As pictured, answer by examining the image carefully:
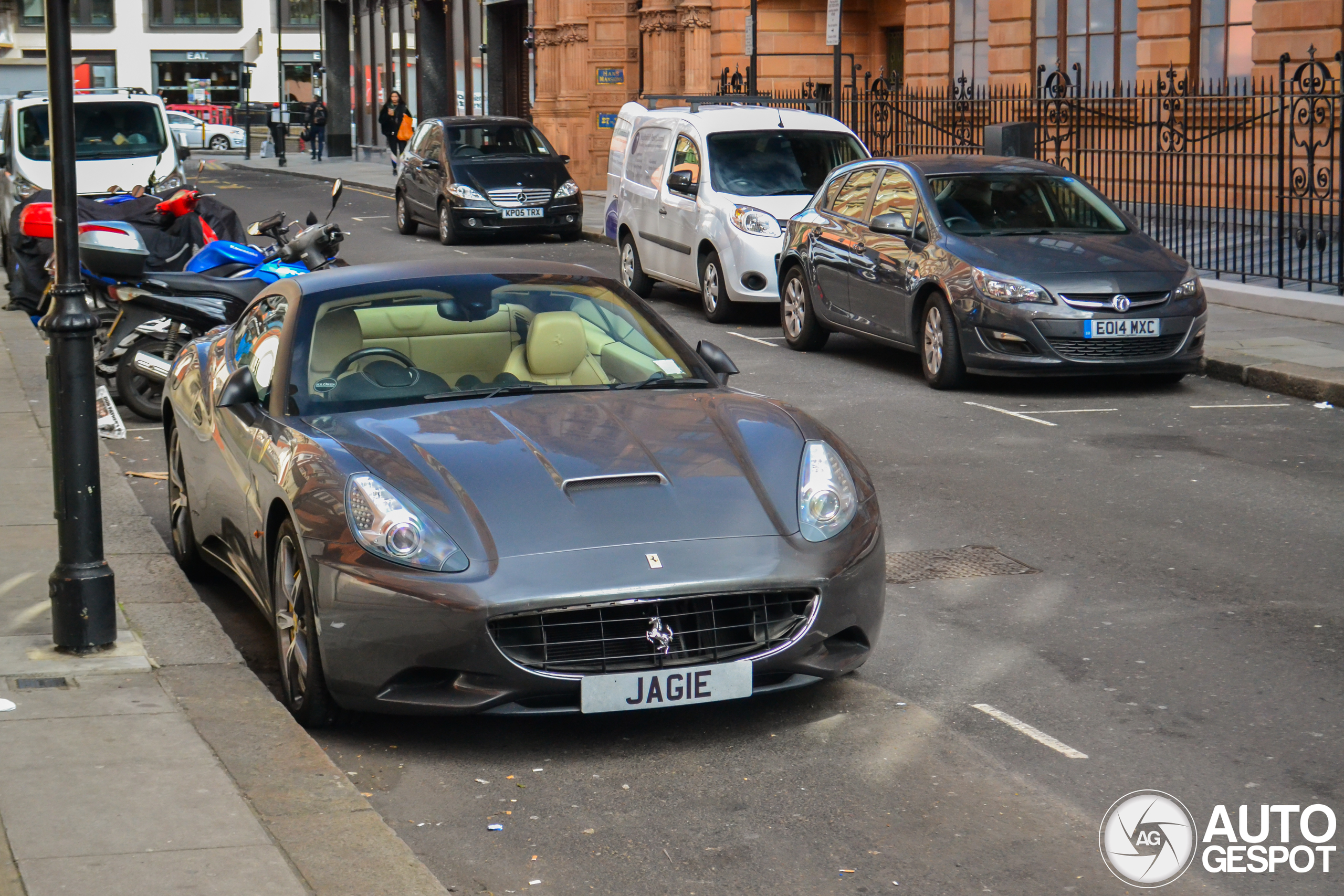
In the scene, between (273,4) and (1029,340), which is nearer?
(1029,340)

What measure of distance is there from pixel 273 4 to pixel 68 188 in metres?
86.9

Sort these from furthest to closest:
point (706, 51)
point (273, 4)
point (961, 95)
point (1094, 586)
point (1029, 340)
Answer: point (273, 4) → point (706, 51) → point (961, 95) → point (1029, 340) → point (1094, 586)

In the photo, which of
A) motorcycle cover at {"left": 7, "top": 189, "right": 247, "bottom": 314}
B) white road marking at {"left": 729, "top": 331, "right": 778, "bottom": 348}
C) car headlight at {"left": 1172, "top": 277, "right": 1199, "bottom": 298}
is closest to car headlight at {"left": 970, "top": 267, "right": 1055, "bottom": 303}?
car headlight at {"left": 1172, "top": 277, "right": 1199, "bottom": 298}

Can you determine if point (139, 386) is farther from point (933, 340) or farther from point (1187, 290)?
point (1187, 290)

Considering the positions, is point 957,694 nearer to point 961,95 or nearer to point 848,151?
point 848,151

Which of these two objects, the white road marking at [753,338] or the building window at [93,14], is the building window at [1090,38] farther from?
the building window at [93,14]

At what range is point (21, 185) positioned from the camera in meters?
21.0

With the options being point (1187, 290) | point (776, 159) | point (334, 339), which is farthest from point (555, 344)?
point (776, 159)

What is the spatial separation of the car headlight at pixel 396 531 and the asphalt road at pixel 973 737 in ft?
1.97

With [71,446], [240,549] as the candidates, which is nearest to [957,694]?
[240,549]

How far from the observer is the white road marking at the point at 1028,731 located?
16.6 feet

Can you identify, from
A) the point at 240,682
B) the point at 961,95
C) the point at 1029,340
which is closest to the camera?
the point at 240,682

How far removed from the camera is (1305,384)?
39.3 feet

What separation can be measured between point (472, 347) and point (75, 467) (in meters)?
1.38
